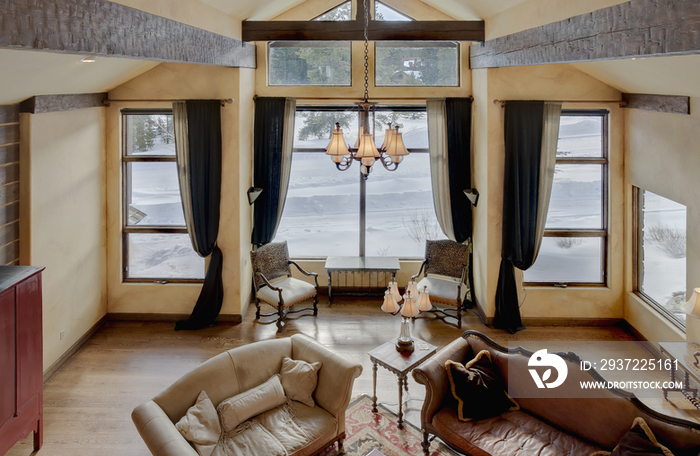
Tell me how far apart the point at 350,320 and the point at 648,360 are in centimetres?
337

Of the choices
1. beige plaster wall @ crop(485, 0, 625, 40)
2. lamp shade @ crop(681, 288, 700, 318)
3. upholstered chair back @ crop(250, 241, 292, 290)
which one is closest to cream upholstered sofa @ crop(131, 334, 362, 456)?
upholstered chair back @ crop(250, 241, 292, 290)

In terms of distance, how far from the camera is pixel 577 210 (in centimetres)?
600

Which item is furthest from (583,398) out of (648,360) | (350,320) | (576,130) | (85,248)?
(85,248)

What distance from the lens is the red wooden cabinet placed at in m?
3.31

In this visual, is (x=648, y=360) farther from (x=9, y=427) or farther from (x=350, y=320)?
(x=9, y=427)

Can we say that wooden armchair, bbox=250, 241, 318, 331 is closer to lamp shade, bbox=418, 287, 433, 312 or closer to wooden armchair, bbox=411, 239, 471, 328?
wooden armchair, bbox=411, 239, 471, 328

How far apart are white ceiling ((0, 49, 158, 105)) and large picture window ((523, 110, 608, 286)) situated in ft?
17.0

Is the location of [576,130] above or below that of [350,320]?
above

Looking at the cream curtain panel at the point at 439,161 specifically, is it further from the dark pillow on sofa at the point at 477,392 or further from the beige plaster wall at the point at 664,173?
the dark pillow on sofa at the point at 477,392

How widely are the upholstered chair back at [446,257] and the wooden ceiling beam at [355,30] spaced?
2.61 meters

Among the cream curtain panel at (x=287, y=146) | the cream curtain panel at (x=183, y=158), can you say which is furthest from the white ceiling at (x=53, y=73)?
the cream curtain panel at (x=287, y=146)

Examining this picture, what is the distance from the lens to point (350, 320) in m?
6.17

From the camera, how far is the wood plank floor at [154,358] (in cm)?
393

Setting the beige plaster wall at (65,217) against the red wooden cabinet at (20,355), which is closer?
the red wooden cabinet at (20,355)
